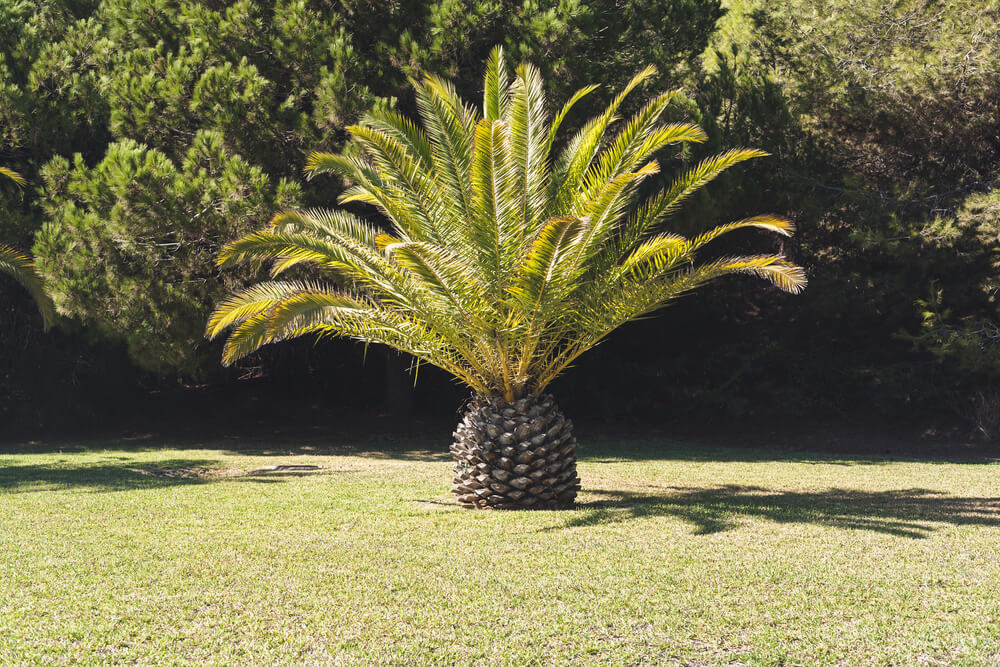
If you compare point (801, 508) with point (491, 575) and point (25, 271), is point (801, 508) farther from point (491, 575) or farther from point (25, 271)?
point (25, 271)

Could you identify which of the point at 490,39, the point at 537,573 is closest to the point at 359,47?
the point at 490,39

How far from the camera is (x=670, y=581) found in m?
5.24

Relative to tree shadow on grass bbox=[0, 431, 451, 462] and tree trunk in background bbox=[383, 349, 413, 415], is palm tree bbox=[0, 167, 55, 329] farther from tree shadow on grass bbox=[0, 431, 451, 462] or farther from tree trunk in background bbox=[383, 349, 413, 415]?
tree trunk in background bbox=[383, 349, 413, 415]

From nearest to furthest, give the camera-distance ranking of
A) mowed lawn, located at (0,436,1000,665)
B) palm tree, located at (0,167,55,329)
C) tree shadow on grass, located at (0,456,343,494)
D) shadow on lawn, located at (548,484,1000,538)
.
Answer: mowed lawn, located at (0,436,1000,665), shadow on lawn, located at (548,484,1000,538), tree shadow on grass, located at (0,456,343,494), palm tree, located at (0,167,55,329)

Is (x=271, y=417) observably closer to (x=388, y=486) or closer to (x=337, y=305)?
(x=388, y=486)

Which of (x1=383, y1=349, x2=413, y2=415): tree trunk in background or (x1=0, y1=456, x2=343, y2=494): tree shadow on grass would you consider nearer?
(x1=0, y1=456, x2=343, y2=494): tree shadow on grass

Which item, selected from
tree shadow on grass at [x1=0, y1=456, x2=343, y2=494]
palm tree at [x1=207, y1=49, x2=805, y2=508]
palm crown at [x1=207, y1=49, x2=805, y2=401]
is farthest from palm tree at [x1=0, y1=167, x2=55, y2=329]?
palm crown at [x1=207, y1=49, x2=805, y2=401]

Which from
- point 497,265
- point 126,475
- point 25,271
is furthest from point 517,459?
point 25,271

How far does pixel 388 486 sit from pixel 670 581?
509 centimetres

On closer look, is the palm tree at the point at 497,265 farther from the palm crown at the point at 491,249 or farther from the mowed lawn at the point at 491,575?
the mowed lawn at the point at 491,575

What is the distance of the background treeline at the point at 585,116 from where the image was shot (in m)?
13.9

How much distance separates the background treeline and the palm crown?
5.27 metres

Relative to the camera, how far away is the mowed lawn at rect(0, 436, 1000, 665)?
4.11 m

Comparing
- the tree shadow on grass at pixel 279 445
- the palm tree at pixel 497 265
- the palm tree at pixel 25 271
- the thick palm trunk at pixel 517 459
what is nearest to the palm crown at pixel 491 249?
the palm tree at pixel 497 265
